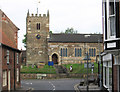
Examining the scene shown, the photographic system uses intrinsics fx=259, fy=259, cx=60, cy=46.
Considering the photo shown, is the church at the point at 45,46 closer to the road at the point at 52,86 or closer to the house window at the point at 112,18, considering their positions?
the road at the point at 52,86

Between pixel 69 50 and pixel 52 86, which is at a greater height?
pixel 69 50

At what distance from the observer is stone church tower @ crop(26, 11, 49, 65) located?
67.6m

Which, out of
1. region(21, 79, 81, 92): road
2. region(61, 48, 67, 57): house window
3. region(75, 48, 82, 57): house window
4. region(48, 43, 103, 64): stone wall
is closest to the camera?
region(21, 79, 81, 92): road

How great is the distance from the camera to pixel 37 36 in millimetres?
68000

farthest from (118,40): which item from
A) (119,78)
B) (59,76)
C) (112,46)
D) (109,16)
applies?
(59,76)

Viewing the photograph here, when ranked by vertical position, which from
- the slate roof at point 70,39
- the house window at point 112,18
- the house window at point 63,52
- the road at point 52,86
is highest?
the slate roof at point 70,39

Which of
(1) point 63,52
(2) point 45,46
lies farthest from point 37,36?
(1) point 63,52

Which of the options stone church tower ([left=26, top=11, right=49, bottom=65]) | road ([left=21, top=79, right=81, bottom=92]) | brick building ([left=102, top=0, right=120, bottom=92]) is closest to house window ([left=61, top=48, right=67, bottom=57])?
stone church tower ([left=26, top=11, right=49, bottom=65])

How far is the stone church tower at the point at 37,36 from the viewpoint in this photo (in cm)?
6762

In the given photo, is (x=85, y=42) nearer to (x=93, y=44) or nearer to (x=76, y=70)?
(x=93, y=44)

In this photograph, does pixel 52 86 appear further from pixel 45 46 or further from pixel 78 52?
pixel 78 52

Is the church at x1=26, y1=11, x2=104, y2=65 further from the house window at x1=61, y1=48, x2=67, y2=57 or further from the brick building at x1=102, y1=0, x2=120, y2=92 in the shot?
the brick building at x1=102, y1=0, x2=120, y2=92

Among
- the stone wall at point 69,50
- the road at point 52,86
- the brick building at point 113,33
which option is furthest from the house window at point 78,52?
the brick building at point 113,33

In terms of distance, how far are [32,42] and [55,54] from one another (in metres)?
6.85
